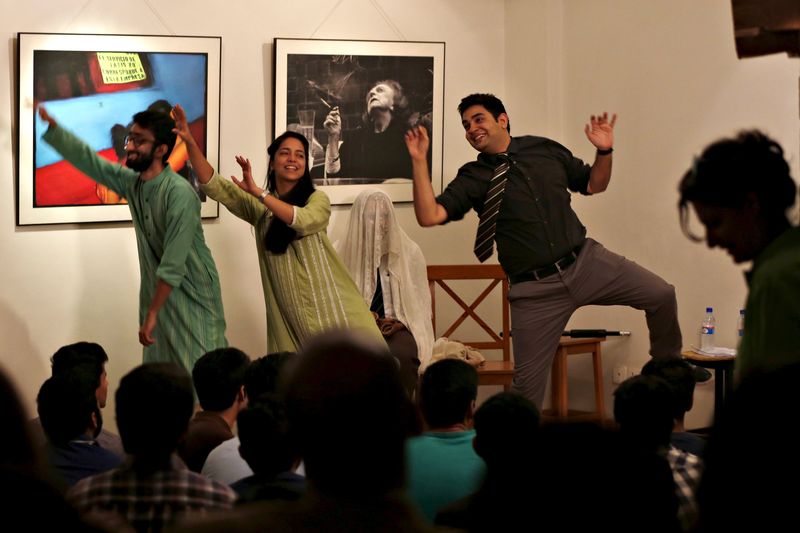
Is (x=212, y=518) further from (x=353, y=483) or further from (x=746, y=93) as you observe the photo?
(x=746, y=93)

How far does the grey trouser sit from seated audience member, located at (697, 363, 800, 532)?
3.37 meters

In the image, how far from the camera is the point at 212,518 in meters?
1.27

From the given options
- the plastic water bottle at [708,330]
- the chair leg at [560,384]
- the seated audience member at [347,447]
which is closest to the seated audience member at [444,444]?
the seated audience member at [347,447]

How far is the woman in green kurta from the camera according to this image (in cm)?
474

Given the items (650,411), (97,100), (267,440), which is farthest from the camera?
(97,100)

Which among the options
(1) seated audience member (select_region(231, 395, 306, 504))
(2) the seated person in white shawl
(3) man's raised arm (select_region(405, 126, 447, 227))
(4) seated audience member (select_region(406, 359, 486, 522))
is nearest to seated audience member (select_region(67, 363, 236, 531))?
(1) seated audience member (select_region(231, 395, 306, 504))

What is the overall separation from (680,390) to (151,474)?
1.64 metres

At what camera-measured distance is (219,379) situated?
329 cm

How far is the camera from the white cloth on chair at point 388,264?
17.9ft

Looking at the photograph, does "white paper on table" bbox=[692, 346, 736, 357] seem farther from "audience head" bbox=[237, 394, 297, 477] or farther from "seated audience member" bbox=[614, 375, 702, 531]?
"audience head" bbox=[237, 394, 297, 477]

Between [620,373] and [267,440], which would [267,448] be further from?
[620,373]

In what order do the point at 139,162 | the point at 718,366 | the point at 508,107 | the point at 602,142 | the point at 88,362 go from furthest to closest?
the point at 508,107 → the point at 718,366 → the point at 139,162 → the point at 602,142 → the point at 88,362

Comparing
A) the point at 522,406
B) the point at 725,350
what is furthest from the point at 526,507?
the point at 725,350

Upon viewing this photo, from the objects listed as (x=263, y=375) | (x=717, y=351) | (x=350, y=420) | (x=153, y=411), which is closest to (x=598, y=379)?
(x=717, y=351)
